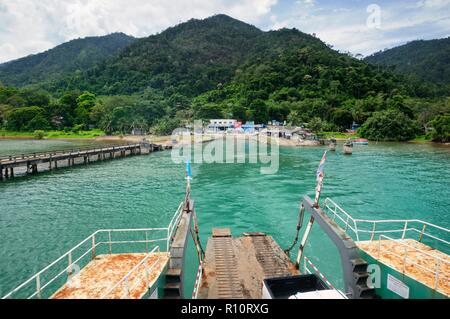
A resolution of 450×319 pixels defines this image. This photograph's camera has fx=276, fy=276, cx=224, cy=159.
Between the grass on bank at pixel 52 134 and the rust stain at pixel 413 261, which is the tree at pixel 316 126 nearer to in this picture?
the grass on bank at pixel 52 134

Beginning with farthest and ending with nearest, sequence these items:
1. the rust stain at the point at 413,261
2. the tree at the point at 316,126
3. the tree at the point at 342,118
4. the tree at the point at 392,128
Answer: the tree at the point at 342,118, the tree at the point at 316,126, the tree at the point at 392,128, the rust stain at the point at 413,261

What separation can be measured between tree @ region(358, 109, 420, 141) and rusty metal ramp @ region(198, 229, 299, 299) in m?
85.5

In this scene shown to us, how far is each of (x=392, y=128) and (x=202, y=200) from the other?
8004 centimetres

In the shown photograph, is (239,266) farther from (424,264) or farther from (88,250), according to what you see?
(88,250)

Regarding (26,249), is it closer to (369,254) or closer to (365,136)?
(369,254)

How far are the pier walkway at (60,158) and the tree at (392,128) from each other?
66713mm

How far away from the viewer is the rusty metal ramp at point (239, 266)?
10.3 meters

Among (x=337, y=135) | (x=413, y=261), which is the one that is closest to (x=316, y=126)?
(x=337, y=135)

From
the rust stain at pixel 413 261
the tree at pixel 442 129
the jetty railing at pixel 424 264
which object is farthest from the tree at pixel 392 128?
the jetty railing at pixel 424 264

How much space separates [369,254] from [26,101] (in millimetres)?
143081

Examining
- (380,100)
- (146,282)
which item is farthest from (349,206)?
(380,100)

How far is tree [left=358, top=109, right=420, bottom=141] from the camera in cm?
8500

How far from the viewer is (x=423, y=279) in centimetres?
848

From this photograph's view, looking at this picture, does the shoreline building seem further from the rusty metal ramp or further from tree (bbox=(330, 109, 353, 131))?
the rusty metal ramp
